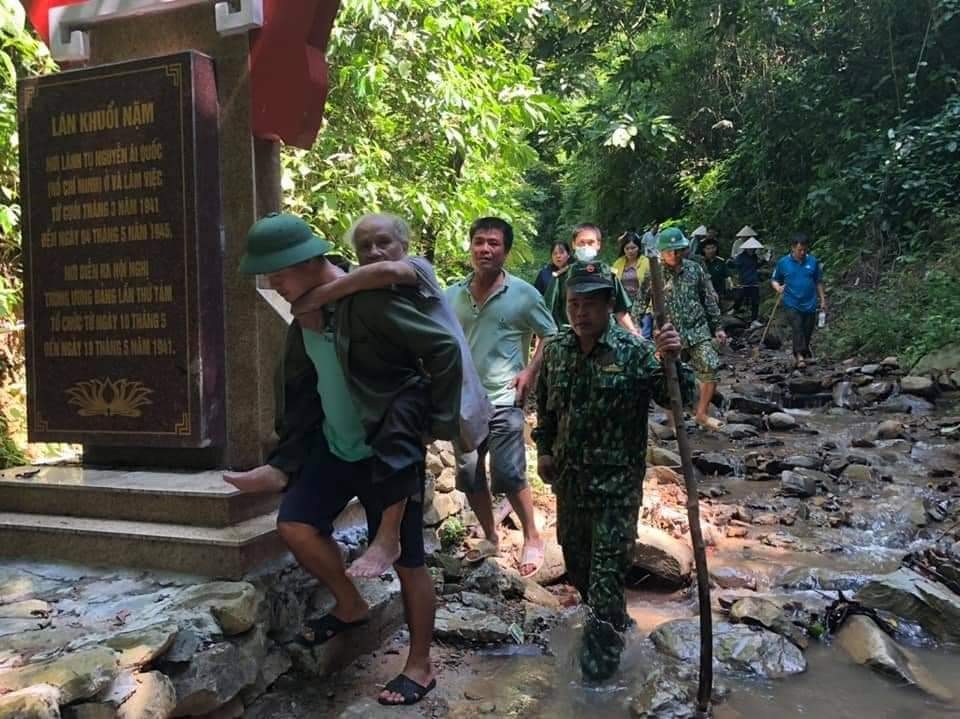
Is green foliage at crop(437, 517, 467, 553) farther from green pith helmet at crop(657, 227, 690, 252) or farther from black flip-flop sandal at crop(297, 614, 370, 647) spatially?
green pith helmet at crop(657, 227, 690, 252)

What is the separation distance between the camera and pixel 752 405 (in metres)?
9.53

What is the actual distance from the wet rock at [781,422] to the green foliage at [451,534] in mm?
4854

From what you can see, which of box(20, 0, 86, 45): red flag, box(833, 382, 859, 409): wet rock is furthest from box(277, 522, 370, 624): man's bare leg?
box(833, 382, 859, 409): wet rock

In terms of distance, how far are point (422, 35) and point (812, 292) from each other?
6.80 meters

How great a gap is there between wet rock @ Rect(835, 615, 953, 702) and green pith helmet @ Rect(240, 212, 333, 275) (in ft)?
9.83

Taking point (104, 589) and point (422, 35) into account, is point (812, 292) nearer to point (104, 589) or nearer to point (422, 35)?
point (422, 35)

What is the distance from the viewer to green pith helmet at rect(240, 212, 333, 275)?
305cm

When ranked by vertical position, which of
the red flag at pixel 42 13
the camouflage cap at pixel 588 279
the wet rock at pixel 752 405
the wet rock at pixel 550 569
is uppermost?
the red flag at pixel 42 13

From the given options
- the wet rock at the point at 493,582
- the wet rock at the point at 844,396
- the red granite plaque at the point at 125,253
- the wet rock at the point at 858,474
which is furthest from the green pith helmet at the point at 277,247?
the wet rock at the point at 844,396

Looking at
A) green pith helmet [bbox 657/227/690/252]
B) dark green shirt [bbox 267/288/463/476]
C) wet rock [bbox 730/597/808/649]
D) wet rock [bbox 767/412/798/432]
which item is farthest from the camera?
wet rock [bbox 767/412/798/432]

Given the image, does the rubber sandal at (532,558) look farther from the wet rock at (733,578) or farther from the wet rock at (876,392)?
the wet rock at (876,392)

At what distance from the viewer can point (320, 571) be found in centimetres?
324

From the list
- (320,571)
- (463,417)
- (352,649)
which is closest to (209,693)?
(320,571)

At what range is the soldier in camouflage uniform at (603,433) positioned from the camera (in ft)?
11.4
